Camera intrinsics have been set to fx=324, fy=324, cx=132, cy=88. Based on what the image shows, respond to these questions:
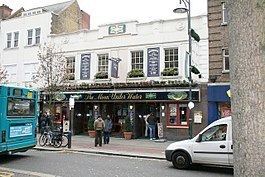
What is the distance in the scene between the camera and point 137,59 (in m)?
22.7

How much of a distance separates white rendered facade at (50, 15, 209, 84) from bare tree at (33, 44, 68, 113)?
73 centimetres

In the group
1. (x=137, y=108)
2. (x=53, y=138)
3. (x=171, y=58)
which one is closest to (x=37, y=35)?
(x=137, y=108)

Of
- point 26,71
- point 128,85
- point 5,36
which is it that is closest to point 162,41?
point 128,85

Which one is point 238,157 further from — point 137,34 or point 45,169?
point 137,34

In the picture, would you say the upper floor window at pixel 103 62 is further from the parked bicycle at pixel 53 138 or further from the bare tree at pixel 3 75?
the bare tree at pixel 3 75

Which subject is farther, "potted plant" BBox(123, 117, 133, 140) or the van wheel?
"potted plant" BBox(123, 117, 133, 140)

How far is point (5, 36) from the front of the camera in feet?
95.8

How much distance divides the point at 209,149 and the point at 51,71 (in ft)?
49.9

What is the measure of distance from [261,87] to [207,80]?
60.2 feet

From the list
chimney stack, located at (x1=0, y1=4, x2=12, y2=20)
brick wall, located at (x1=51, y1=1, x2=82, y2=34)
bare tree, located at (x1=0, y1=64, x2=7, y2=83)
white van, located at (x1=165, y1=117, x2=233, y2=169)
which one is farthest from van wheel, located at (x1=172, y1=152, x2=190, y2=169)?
chimney stack, located at (x1=0, y1=4, x2=12, y2=20)

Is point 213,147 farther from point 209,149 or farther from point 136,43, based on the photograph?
point 136,43

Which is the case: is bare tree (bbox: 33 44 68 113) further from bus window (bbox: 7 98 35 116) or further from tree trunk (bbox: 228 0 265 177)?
tree trunk (bbox: 228 0 265 177)

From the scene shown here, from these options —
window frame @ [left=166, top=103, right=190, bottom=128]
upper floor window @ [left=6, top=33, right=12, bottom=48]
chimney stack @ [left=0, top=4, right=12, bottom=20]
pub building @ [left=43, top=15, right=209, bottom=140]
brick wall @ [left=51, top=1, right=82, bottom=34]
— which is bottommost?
window frame @ [left=166, top=103, right=190, bottom=128]

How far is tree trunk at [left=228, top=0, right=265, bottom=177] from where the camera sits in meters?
2.16
